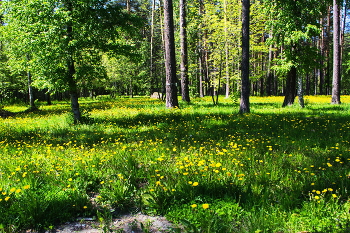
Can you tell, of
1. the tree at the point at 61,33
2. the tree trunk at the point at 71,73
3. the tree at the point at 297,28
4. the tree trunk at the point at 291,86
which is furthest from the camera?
the tree trunk at the point at 291,86

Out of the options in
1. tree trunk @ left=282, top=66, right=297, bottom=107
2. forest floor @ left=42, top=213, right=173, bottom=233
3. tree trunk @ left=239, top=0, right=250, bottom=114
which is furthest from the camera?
tree trunk @ left=282, top=66, right=297, bottom=107

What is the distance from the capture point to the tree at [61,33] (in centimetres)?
761

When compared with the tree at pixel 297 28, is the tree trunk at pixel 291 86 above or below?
below

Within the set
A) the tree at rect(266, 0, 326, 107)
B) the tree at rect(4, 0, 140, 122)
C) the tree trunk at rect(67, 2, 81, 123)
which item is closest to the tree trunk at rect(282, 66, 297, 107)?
the tree at rect(266, 0, 326, 107)

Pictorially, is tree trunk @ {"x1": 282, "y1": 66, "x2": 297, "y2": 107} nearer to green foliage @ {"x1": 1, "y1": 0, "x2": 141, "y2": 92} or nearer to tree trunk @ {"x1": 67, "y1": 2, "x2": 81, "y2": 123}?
green foliage @ {"x1": 1, "y1": 0, "x2": 141, "y2": 92}

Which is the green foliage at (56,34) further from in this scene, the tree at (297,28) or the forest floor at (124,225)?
the tree at (297,28)

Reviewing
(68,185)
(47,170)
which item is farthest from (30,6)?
(68,185)

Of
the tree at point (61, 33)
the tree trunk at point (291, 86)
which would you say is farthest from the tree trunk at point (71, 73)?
the tree trunk at point (291, 86)

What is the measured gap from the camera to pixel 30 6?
761cm

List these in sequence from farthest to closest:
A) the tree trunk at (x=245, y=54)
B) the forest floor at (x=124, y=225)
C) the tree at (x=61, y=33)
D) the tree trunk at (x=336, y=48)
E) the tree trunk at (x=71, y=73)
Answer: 1. the tree trunk at (x=336, y=48)
2. the tree trunk at (x=245, y=54)
3. the tree trunk at (x=71, y=73)
4. the tree at (x=61, y=33)
5. the forest floor at (x=124, y=225)

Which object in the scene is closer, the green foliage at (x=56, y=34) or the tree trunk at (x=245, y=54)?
the green foliage at (x=56, y=34)

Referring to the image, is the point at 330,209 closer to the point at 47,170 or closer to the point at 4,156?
the point at 47,170

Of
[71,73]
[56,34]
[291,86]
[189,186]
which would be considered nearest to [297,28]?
[291,86]

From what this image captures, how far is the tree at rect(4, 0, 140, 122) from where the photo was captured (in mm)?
7609
